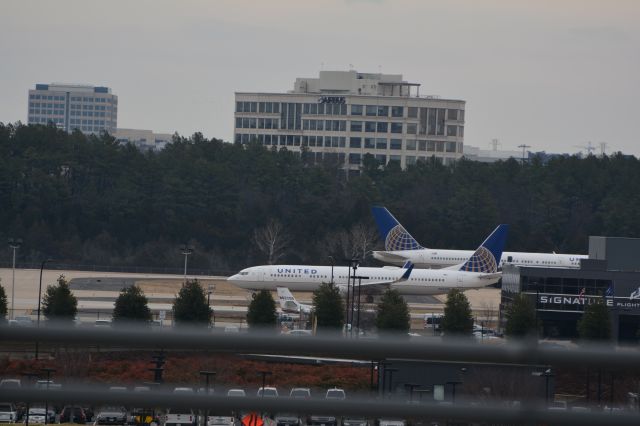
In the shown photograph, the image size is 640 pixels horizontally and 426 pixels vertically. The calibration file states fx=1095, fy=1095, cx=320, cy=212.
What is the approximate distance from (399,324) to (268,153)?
55.0 meters

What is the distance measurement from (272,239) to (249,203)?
619 cm

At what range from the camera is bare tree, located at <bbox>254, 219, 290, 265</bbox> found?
78000 mm

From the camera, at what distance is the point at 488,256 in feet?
191

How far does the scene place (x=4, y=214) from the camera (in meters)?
77.1

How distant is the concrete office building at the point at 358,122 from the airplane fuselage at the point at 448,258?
48791 millimetres

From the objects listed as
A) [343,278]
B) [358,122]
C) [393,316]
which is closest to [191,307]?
[393,316]

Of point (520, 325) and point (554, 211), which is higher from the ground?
point (554, 211)

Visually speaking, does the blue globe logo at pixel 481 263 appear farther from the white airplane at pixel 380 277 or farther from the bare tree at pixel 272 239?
the bare tree at pixel 272 239

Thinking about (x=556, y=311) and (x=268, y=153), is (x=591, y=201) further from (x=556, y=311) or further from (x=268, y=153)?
(x=556, y=311)

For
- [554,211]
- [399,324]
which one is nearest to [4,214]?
[554,211]

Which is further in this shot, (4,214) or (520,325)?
(4,214)

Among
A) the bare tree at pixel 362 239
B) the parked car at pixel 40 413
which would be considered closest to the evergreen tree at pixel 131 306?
the parked car at pixel 40 413

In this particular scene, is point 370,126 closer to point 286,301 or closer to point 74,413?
point 286,301

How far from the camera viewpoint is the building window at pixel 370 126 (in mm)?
116750
